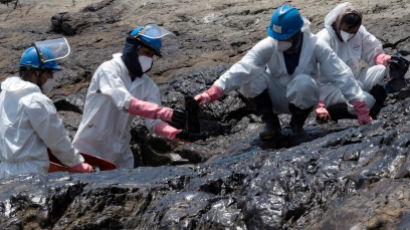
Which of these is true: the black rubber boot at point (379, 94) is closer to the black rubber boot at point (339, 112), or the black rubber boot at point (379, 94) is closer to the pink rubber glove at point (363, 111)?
the black rubber boot at point (339, 112)

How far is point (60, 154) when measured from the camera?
5383 mm

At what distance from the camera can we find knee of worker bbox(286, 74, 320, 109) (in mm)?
5250

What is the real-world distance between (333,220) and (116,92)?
2698 millimetres

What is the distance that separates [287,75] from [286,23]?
0.45 metres

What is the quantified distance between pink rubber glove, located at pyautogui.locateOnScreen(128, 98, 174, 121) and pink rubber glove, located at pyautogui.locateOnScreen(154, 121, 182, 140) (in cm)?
23

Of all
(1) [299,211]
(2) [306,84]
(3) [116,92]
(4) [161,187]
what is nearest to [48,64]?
(3) [116,92]

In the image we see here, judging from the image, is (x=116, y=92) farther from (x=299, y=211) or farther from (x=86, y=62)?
(x=86, y=62)

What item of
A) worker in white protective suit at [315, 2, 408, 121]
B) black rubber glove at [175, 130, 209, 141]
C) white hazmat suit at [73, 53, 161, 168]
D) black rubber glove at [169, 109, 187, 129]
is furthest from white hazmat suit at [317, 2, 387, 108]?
white hazmat suit at [73, 53, 161, 168]

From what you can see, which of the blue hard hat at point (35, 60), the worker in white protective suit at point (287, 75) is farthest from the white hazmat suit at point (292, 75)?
the blue hard hat at point (35, 60)

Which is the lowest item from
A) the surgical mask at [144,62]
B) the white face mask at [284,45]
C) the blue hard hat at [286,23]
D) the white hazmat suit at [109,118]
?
the white hazmat suit at [109,118]

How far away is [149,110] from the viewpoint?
5590 mm

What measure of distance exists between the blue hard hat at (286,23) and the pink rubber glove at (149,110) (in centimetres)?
103

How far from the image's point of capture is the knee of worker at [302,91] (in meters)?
5.25

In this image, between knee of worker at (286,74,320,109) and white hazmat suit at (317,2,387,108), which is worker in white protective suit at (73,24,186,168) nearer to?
knee of worker at (286,74,320,109)
